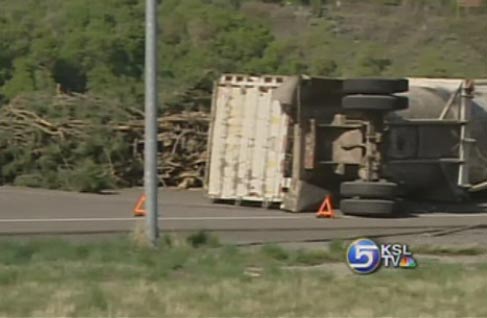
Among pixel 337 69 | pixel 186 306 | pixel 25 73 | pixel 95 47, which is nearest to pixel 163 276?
pixel 186 306

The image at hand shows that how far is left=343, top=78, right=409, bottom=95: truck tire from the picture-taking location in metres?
21.4

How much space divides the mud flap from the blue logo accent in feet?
30.0

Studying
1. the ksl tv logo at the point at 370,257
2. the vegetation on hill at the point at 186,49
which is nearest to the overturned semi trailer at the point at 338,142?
the vegetation on hill at the point at 186,49

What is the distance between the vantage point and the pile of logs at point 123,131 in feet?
85.1

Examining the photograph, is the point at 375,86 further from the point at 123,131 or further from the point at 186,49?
the point at 186,49

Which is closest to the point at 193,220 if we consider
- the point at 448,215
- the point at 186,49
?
the point at 448,215

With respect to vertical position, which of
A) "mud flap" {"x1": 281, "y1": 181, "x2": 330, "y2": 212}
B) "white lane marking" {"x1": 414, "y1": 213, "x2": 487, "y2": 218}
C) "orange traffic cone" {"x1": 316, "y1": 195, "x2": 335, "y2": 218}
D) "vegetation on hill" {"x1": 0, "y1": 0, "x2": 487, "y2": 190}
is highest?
"vegetation on hill" {"x1": 0, "y1": 0, "x2": 487, "y2": 190}

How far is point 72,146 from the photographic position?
84.8 ft

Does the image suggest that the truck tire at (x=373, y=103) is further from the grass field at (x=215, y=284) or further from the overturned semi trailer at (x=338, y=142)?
the grass field at (x=215, y=284)

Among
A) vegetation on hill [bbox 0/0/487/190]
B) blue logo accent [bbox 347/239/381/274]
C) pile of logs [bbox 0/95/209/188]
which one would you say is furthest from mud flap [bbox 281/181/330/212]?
blue logo accent [bbox 347/239/381/274]

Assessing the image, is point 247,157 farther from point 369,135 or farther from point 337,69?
point 337,69

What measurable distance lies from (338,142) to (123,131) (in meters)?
5.70

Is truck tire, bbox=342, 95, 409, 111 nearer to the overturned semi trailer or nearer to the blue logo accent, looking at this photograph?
the overturned semi trailer

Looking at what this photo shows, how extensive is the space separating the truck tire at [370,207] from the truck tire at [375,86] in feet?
5.83
